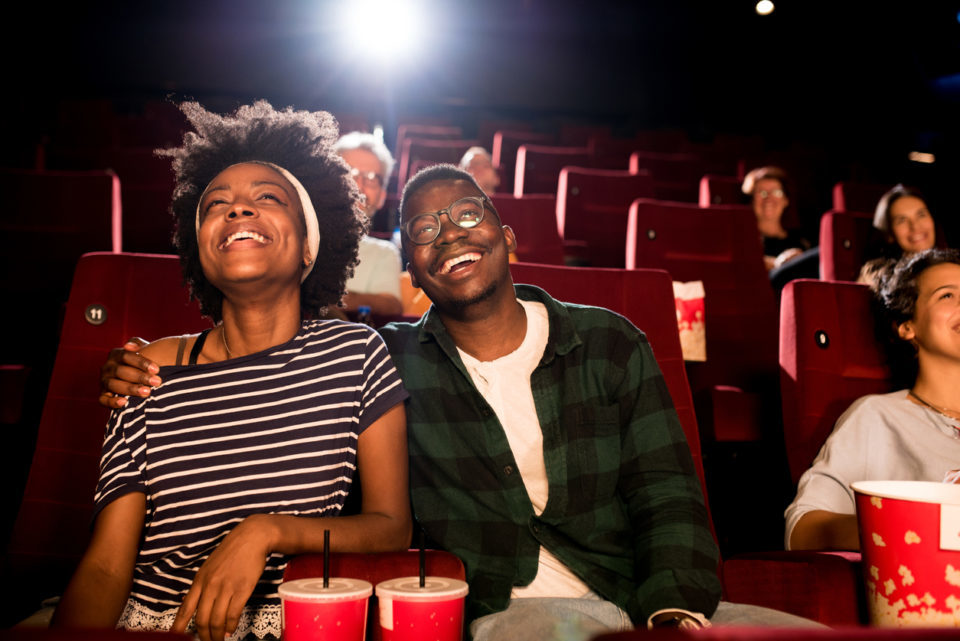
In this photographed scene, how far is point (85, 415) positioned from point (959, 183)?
570 centimetres

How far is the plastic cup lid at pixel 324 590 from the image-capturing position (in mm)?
754

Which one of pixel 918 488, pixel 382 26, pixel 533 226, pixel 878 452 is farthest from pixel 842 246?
pixel 382 26

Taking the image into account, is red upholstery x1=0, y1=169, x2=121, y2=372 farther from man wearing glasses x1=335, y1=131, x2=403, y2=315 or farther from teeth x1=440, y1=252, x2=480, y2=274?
teeth x1=440, y1=252, x2=480, y2=274

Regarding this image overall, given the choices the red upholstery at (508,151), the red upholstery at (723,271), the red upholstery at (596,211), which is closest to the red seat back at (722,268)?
the red upholstery at (723,271)

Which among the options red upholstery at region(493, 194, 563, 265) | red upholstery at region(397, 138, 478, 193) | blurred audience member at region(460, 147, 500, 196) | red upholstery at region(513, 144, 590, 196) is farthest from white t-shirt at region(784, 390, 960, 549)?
red upholstery at region(397, 138, 478, 193)

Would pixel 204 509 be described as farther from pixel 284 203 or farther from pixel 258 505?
pixel 284 203

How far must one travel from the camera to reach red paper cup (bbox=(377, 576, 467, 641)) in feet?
2.56

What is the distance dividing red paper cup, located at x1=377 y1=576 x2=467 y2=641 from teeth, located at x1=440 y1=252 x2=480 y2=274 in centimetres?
57

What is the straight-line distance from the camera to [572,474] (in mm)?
1175

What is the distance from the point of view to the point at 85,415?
1309mm

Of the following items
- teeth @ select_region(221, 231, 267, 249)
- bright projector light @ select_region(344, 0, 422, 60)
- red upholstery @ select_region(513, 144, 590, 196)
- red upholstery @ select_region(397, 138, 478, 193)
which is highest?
bright projector light @ select_region(344, 0, 422, 60)

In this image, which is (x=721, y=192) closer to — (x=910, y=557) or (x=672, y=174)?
(x=672, y=174)

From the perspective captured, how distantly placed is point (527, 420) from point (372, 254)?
132cm

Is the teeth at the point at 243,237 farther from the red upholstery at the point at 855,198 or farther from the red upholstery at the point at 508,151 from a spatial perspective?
the red upholstery at the point at 508,151
